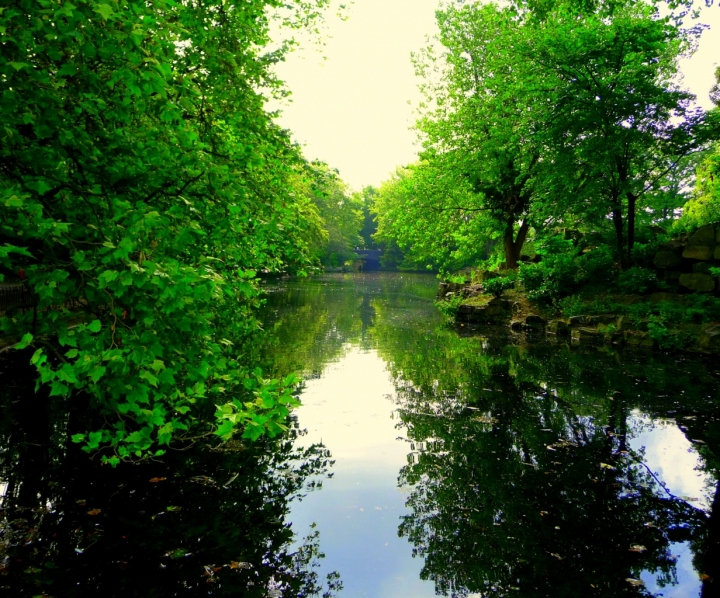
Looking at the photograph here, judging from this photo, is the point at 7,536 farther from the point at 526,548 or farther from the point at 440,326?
the point at 440,326

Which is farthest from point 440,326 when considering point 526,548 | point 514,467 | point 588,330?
→ point 526,548

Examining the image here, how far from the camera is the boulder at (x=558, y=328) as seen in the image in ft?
61.8

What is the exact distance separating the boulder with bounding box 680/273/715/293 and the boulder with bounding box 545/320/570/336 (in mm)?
4030

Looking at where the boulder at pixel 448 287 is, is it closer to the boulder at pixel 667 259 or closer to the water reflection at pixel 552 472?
the boulder at pixel 667 259

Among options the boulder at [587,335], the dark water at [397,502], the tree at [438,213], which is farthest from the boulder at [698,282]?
the tree at [438,213]

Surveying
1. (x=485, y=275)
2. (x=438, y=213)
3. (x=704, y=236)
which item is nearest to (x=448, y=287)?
(x=485, y=275)

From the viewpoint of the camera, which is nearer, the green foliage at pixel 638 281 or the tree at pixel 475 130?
the green foliage at pixel 638 281

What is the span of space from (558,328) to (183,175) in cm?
1728

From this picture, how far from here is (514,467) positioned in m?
6.66

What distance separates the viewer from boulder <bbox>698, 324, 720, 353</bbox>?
1412cm

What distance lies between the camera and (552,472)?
6.49 meters

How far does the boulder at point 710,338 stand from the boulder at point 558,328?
15.1 ft

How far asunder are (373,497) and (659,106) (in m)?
16.3

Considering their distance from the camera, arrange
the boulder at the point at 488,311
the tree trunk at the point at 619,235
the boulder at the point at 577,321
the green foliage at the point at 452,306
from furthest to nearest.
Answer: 1. the green foliage at the point at 452,306
2. the boulder at the point at 488,311
3. the tree trunk at the point at 619,235
4. the boulder at the point at 577,321
